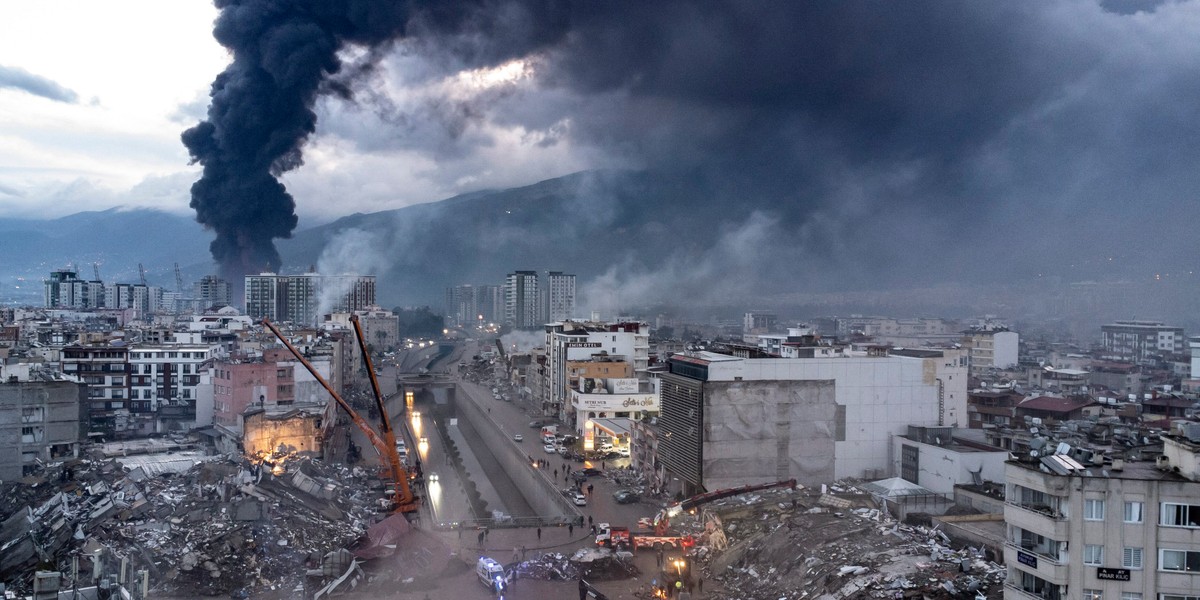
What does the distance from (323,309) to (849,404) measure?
96.5 m

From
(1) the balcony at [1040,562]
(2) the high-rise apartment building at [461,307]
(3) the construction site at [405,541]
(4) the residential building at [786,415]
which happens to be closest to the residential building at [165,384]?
(3) the construction site at [405,541]

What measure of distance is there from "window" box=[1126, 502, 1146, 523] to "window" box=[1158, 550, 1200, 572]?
18.8 inches

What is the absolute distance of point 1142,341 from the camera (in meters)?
71.4

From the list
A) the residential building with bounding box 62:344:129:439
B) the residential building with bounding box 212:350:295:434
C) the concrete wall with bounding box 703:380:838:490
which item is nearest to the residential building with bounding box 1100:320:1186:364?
the concrete wall with bounding box 703:380:838:490

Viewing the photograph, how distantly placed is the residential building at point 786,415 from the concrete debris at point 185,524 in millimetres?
9602

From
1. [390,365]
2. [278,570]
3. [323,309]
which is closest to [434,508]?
[278,570]

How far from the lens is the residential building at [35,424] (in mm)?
25625

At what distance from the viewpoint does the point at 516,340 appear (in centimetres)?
8625

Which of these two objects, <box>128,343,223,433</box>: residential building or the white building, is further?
the white building

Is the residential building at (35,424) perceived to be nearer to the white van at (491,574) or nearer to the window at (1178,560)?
the white van at (491,574)

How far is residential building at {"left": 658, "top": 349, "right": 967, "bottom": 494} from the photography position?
26047 mm

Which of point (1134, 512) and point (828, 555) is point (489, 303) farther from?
point (1134, 512)

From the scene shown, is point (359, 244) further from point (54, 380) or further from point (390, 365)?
point (54, 380)

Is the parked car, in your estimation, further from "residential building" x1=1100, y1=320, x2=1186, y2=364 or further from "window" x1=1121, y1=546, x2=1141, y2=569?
"residential building" x1=1100, y1=320, x2=1186, y2=364
